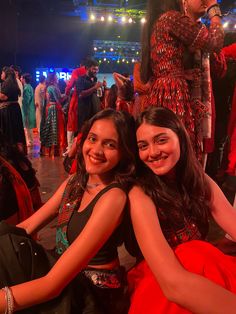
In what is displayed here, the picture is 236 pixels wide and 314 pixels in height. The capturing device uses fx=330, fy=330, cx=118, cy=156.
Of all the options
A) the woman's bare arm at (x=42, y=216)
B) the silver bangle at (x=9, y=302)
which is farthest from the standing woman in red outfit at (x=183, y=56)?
the silver bangle at (x=9, y=302)

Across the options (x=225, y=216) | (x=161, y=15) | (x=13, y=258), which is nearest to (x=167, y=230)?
(x=225, y=216)

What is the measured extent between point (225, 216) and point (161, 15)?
125 centimetres

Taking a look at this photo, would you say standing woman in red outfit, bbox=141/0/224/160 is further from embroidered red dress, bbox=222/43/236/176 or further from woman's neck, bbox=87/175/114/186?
woman's neck, bbox=87/175/114/186

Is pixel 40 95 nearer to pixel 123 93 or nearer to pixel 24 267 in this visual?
pixel 123 93

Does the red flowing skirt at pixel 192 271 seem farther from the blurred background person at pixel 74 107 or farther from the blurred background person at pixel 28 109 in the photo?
the blurred background person at pixel 28 109

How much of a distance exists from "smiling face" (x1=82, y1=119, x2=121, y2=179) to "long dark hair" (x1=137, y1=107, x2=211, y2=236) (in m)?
0.13

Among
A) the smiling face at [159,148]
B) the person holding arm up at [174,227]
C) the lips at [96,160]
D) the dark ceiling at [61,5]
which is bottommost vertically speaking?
the person holding arm up at [174,227]

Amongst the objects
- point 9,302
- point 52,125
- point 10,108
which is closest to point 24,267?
point 9,302

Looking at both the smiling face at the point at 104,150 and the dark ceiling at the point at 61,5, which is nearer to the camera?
the smiling face at the point at 104,150

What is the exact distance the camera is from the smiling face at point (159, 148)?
4.33ft

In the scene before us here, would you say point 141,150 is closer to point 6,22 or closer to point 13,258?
point 13,258

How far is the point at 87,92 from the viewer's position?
572 centimetres

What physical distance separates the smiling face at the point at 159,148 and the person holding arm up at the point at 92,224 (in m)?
0.08

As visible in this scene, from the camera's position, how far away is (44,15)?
14570 mm
